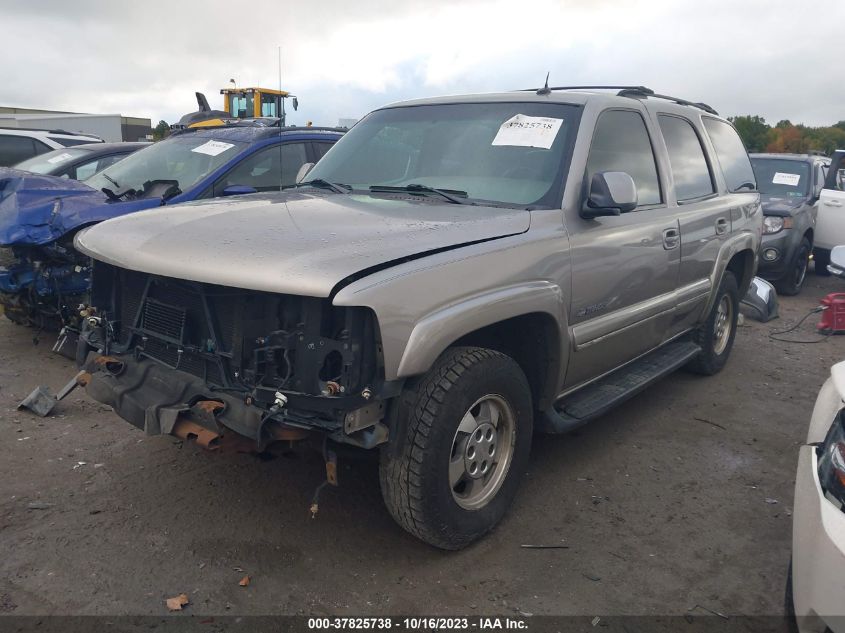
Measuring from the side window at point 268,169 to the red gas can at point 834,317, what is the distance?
557 cm

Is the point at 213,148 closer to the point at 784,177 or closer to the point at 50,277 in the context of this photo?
the point at 50,277

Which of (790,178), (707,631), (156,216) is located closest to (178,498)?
(156,216)

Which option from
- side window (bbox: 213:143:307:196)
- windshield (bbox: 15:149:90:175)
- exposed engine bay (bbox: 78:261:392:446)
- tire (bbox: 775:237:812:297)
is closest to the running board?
exposed engine bay (bbox: 78:261:392:446)

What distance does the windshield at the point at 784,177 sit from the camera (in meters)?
9.93

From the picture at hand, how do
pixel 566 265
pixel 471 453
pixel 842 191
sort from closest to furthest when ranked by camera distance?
pixel 471 453 < pixel 566 265 < pixel 842 191

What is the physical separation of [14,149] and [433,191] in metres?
9.83

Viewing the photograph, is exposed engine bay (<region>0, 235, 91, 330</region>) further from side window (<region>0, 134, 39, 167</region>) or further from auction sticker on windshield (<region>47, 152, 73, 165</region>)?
side window (<region>0, 134, 39, 167</region>)

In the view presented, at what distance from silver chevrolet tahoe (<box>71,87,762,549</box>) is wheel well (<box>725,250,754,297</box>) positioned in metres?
1.44

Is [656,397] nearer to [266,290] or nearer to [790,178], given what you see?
[266,290]

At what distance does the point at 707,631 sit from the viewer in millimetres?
2654

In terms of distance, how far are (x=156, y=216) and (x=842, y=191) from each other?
982 centimetres

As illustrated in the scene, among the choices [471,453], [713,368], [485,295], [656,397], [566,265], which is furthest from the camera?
Result: [713,368]

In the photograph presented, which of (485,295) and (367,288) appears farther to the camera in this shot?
(485,295)

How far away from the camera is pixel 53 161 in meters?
7.82
